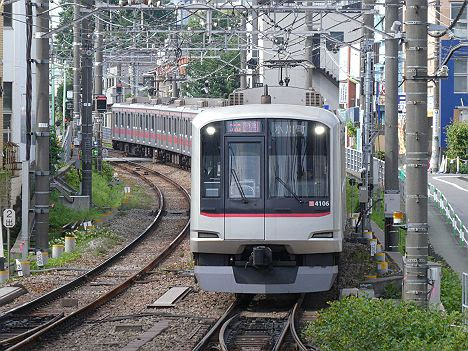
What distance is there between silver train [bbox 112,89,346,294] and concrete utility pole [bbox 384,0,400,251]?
5.19 meters

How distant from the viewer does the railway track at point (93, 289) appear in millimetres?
13766

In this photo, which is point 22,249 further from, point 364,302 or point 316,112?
point 364,302

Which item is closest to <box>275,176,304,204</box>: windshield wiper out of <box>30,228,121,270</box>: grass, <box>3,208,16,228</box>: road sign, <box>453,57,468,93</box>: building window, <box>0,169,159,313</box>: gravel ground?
<box>0,169,159,313</box>: gravel ground

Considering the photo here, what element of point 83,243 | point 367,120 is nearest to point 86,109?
point 83,243

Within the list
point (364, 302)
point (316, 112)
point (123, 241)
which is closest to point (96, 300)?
point (316, 112)

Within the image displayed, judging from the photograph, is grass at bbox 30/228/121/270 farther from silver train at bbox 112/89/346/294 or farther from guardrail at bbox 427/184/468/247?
guardrail at bbox 427/184/468/247

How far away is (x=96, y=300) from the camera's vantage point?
623 inches

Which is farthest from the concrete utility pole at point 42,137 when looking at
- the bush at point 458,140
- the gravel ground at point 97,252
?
the bush at point 458,140

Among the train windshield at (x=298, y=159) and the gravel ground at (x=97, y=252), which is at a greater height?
the train windshield at (x=298, y=159)

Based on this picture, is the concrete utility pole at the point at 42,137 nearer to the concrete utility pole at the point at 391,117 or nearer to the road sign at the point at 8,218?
the road sign at the point at 8,218

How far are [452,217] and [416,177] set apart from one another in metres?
14.7

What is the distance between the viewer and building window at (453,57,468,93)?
53.2m

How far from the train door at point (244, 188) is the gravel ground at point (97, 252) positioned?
3.47m

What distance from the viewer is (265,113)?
1517 cm
